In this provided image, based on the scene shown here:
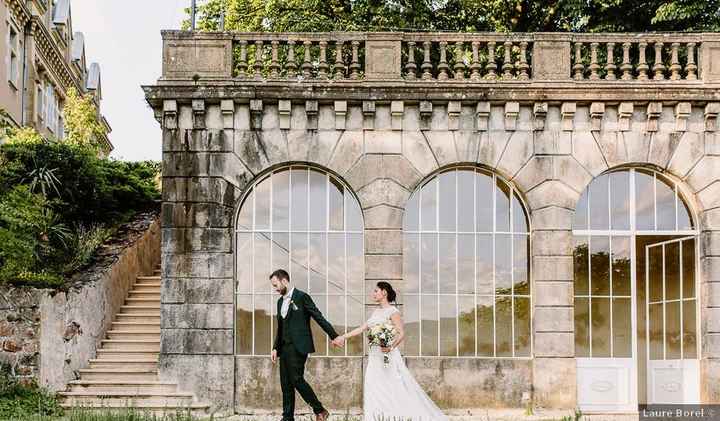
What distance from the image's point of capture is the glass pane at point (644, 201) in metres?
14.2

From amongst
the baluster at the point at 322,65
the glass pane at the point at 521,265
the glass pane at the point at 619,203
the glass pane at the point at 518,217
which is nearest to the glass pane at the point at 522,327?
the glass pane at the point at 521,265

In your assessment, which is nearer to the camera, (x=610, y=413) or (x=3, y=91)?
(x=610, y=413)

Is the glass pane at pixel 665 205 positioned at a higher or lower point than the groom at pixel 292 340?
higher

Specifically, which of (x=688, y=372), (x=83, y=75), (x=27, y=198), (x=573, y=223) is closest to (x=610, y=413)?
(x=688, y=372)

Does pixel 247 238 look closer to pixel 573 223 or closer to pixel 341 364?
pixel 341 364

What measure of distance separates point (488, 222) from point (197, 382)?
5.00 m

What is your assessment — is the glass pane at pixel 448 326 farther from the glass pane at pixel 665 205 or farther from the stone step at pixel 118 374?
the stone step at pixel 118 374

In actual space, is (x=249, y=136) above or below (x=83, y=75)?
below

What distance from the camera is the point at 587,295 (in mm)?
14109

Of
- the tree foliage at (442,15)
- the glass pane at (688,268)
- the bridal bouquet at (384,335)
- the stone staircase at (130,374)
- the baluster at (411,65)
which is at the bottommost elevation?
→ the stone staircase at (130,374)

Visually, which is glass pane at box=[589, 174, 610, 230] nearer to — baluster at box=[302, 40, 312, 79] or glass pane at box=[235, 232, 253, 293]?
baluster at box=[302, 40, 312, 79]

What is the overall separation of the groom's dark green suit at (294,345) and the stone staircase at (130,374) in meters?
1.66

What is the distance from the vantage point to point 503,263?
Result: 1412 cm

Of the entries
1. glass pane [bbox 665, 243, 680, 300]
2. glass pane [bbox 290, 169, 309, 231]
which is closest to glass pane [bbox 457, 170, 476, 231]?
glass pane [bbox 290, 169, 309, 231]
